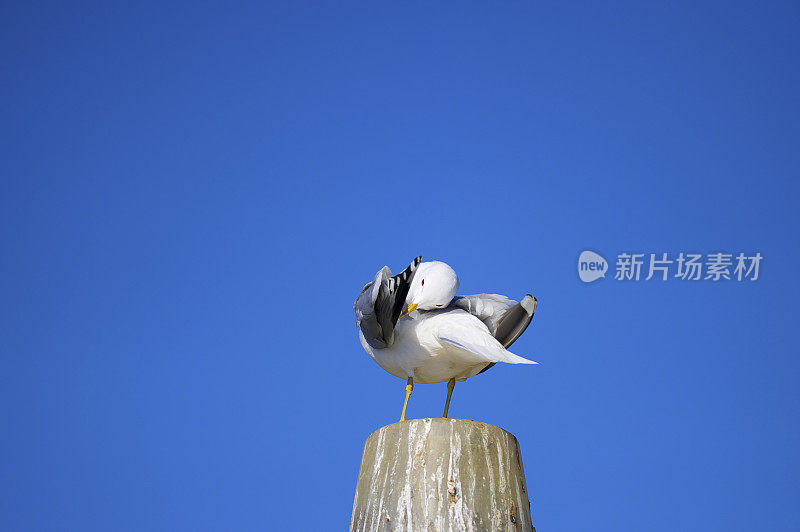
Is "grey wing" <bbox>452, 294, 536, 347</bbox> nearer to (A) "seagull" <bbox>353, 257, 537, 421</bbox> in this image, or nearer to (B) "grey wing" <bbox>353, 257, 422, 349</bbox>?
(A) "seagull" <bbox>353, 257, 537, 421</bbox>

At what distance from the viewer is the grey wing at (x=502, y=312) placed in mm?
5043

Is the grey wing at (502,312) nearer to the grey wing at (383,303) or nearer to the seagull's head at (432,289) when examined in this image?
the seagull's head at (432,289)

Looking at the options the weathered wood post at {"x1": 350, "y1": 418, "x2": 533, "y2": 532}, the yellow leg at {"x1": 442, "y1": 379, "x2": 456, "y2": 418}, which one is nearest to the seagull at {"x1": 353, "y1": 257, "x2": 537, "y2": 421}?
the yellow leg at {"x1": 442, "y1": 379, "x2": 456, "y2": 418}

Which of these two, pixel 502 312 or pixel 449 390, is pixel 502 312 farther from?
pixel 449 390

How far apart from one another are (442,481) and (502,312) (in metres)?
1.36

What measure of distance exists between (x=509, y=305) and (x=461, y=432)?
124 cm

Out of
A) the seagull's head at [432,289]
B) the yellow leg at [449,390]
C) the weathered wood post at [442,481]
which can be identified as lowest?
the weathered wood post at [442,481]

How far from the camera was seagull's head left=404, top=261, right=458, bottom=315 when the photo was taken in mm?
5270

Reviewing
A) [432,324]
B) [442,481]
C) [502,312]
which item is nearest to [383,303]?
[432,324]

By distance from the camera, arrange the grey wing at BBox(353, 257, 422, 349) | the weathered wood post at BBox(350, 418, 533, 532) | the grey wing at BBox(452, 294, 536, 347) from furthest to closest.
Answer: the grey wing at BBox(452, 294, 536, 347)
the grey wing at BBox(353, 257, 422, 349)
the weathered wood post at BBox(350, 418, 533, 532)

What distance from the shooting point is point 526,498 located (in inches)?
171

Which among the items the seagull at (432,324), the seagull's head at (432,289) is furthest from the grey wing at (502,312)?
the seagull's head at (432,289)

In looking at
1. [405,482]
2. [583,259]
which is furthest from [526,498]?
[583,259]

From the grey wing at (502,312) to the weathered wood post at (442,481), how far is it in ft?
2.69
